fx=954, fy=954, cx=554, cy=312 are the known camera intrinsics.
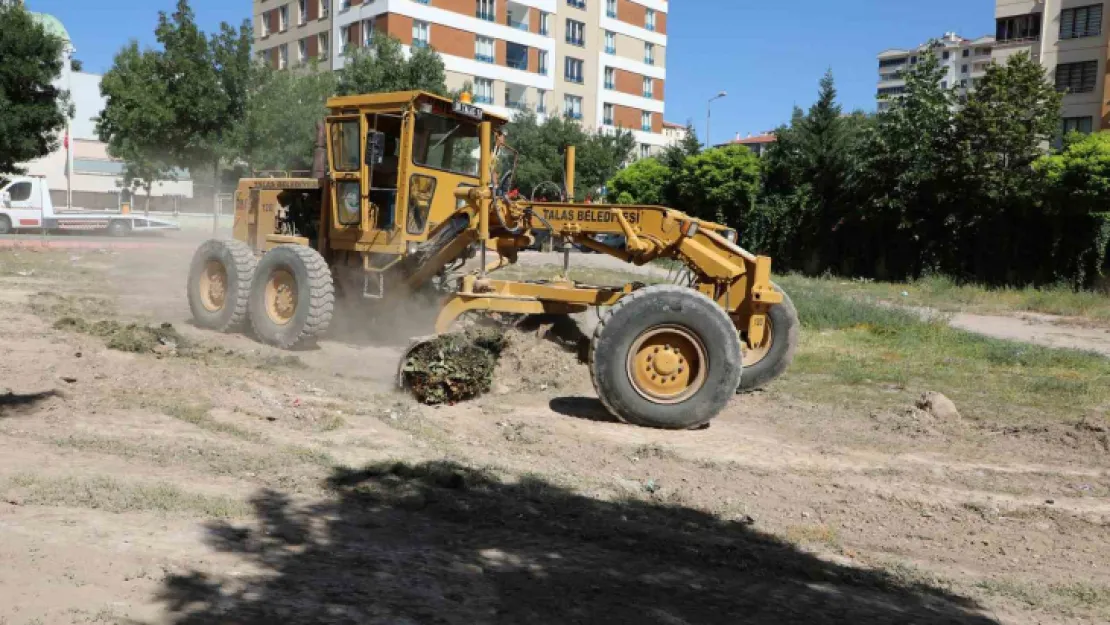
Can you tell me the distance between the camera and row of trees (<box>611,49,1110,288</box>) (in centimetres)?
2316

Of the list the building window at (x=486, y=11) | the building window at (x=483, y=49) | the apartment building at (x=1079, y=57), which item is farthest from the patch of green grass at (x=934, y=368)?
the building window at (x=486, y=11)

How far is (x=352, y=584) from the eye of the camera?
4289 mm

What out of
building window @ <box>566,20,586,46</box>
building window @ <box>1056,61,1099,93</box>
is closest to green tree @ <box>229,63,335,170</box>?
building window @ <box>566,20,586,46</box>

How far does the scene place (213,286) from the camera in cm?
1274

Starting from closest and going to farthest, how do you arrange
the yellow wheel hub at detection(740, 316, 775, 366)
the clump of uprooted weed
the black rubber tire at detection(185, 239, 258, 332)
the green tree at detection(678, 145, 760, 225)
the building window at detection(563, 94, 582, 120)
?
1. the clump of uprooted weed
2. the yellow wheel hub at detection(740, 316, 775, 366)
3. the black rubber tire at detection(185, 239, 258, 332)
4. the green tree at detection(678, 145, 760, 225)
5. the building window at detection(563, 94, 582, 120)

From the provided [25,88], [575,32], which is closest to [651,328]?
[25,88]

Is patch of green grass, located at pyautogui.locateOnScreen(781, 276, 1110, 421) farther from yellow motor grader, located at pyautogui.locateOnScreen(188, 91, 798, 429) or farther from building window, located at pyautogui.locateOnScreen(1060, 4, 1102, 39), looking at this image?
building window, located at pyautogui.locateOnScreen(1060, 4, 1102, 39)

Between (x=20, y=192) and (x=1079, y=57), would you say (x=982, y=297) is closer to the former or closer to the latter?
(x=1079, y=57)

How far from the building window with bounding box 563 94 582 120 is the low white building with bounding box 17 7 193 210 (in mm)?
24399

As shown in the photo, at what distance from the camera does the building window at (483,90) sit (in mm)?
54156

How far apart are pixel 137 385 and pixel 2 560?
4.21 m

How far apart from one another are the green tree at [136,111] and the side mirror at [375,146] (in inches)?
874

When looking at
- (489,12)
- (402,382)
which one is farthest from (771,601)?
(489,12)

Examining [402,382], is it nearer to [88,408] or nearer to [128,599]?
[88,408]
